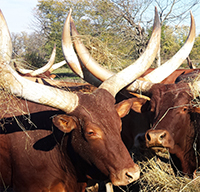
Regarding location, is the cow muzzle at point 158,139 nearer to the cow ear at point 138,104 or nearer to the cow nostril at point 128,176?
the cow nostril at point 128,176

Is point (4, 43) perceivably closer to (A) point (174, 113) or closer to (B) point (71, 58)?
(B) point (71, 58)

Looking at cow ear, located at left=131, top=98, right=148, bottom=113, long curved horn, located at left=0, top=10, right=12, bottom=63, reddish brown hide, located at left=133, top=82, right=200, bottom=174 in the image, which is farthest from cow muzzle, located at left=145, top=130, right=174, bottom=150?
long curved horn, located at left=0, top=10, right=12, bottom=63

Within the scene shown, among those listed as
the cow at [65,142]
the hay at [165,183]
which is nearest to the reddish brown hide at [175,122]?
the hay at [165,183]

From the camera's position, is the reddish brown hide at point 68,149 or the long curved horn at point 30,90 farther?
the reddish brown hide at point 68,149

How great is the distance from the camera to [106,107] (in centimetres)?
267

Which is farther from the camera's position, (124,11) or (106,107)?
(124,11)

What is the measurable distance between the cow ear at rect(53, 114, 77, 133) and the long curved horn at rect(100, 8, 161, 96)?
66 centimetres

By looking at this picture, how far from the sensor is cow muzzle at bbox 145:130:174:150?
2918 mm

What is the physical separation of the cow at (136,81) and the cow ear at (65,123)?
1211 mm

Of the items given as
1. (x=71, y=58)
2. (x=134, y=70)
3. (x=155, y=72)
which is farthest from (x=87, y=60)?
(x=155, y=72)

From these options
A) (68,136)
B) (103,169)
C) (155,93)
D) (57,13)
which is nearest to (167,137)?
(155,93)

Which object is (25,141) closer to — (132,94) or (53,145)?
(53,145)

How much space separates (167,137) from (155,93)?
0.77m

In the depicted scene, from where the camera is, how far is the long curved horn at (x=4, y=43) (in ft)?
7.54
